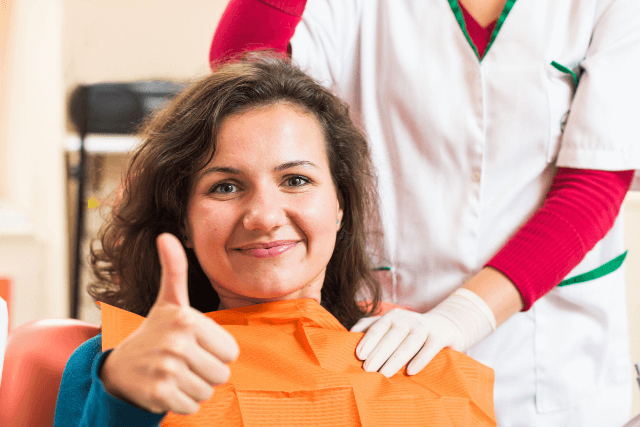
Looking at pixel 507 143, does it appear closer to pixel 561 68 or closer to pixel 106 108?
pixel 561 68

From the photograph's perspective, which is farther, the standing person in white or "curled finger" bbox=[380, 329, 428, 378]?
the standing person in white

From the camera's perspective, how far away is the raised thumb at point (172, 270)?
0.62m

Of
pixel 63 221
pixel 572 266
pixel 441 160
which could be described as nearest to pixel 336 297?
pixel 441 160

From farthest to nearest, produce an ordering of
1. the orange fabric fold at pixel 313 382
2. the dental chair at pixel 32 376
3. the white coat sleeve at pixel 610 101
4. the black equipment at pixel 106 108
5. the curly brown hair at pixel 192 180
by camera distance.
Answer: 1. the black equipment at pixel 106 108
2. the white coat sleeve at pixel 610 101
3. the curly brown hair at pixel 192 180
4. the dental chair at pixel 32 376
5. the orange fabric fold at pixel 313 382

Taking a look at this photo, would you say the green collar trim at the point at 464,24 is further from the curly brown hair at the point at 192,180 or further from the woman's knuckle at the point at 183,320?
the woman's knuckle at the point at 183,320

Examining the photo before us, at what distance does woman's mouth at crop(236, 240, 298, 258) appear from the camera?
1051mm

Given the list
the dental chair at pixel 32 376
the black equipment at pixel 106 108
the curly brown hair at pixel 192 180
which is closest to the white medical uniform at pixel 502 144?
the curly brown hair at pixel 192 180

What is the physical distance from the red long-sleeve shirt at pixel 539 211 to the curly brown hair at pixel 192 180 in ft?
0.17

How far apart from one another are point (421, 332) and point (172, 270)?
2.15 ft

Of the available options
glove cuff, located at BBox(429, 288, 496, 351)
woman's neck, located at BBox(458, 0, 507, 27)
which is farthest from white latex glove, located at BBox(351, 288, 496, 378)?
woman's neck, located at BBox(458, 0, 507, 27)

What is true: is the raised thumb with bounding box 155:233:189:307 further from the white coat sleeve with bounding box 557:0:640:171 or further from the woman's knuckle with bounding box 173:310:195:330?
the white coat sleeve with bounding box 557:0:640:171

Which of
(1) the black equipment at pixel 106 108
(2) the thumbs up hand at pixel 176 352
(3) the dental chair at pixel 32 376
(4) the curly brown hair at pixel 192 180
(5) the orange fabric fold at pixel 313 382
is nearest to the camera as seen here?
(2) the thumbs up hand at pixel 176 352

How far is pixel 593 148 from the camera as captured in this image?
127 cm

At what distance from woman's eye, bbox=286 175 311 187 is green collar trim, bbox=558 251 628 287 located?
633mm
